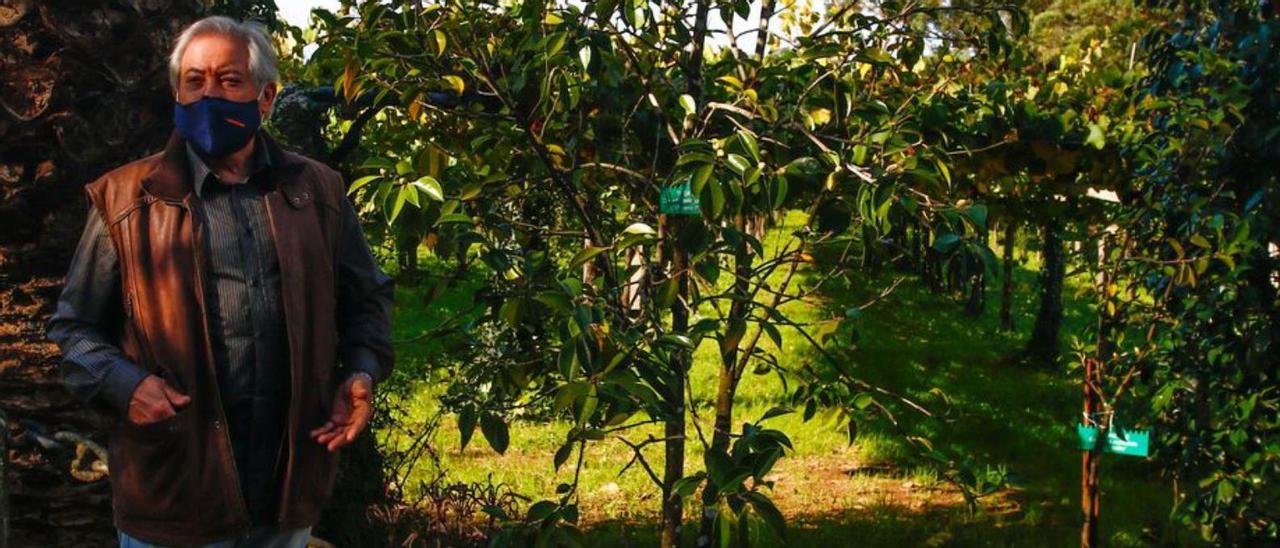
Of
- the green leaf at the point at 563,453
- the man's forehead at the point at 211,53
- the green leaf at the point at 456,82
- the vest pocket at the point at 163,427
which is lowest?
the green leaf at the point at 563,453

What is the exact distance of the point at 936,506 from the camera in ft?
23.6

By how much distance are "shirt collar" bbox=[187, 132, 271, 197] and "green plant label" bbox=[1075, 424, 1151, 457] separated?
367cm

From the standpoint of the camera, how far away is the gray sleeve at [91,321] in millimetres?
2141

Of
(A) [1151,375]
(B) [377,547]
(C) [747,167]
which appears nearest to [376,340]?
(C) [747,167]

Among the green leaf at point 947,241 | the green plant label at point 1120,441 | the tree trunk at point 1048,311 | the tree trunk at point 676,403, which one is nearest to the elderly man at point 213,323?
the tree trunk at point 676,403

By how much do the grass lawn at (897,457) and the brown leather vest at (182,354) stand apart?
202 centimetres

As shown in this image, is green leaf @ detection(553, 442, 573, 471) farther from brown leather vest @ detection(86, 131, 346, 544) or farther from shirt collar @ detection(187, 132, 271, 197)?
shirt collar @ detection(187, 132, 271, 197)

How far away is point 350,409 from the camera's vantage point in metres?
2.38

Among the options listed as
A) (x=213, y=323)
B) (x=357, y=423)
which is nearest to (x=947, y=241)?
(x=357, y=423)

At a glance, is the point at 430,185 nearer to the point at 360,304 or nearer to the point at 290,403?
the point at 360,304

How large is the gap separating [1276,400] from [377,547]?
3.59 metres

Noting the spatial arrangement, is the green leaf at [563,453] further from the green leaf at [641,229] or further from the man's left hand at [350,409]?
the man's left hand at [350,409]

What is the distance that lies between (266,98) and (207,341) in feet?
1.62

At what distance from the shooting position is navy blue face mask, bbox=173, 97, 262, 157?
7.33 feet
